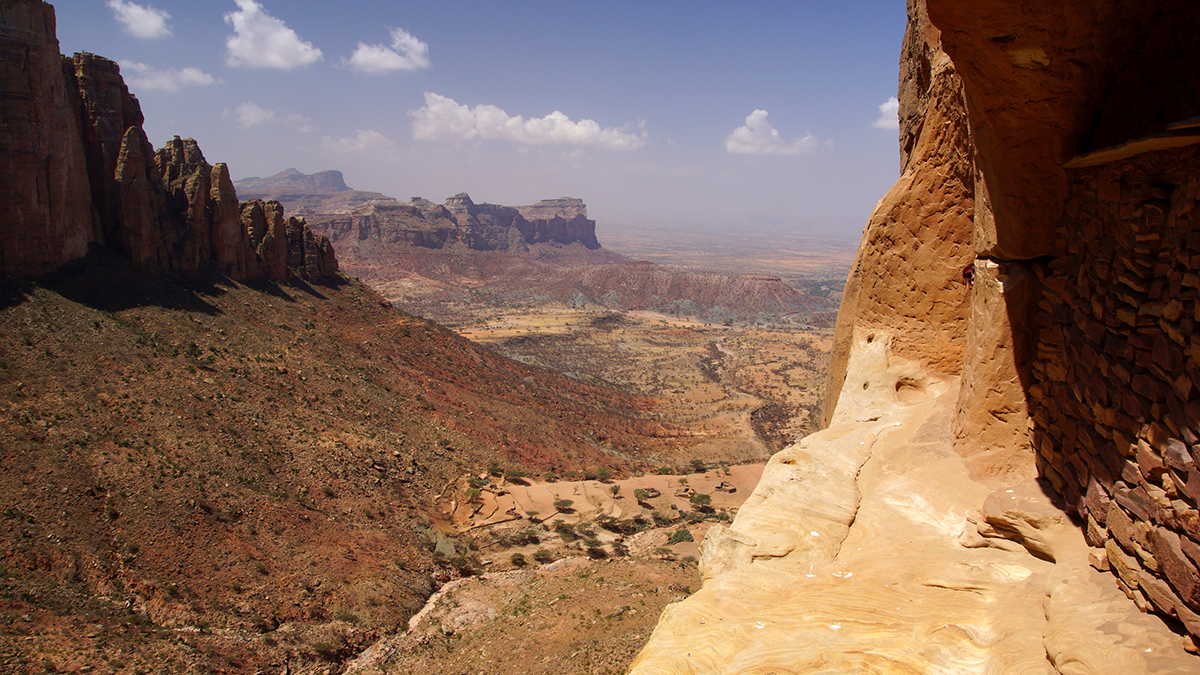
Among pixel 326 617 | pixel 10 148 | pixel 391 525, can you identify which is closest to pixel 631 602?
pixel 326 617

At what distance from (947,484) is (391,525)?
20.0 metres

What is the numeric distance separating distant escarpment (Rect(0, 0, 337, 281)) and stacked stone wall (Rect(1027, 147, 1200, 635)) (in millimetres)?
33044

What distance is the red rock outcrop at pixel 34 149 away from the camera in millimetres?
24094

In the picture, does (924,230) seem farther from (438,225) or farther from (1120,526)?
(438,225)

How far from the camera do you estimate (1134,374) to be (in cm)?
439

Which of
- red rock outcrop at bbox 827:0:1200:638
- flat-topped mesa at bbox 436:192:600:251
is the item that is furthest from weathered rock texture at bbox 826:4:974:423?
flat-topped mesa at bbox 436:192:600:251

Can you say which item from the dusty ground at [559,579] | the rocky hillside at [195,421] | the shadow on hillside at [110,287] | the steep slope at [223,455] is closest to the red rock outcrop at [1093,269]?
the dusty ground at [559,579]

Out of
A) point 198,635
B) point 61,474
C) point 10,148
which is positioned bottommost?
point 198,635

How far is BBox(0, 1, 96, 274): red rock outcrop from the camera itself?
24094 mm

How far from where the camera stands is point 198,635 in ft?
46.5

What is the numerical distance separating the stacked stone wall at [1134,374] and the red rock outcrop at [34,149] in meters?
33.1

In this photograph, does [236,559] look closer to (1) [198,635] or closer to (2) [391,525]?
(1) [198,635]

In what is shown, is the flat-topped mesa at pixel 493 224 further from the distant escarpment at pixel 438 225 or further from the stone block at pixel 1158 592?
the stone block at pixel 1158 592

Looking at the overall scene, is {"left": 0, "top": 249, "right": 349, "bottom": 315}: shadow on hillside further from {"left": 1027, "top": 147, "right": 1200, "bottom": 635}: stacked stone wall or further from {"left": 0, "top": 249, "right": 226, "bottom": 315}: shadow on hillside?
{"left": 1027, "top": 147, "right": 1200, "bottom": 635}: stacked stone wall
